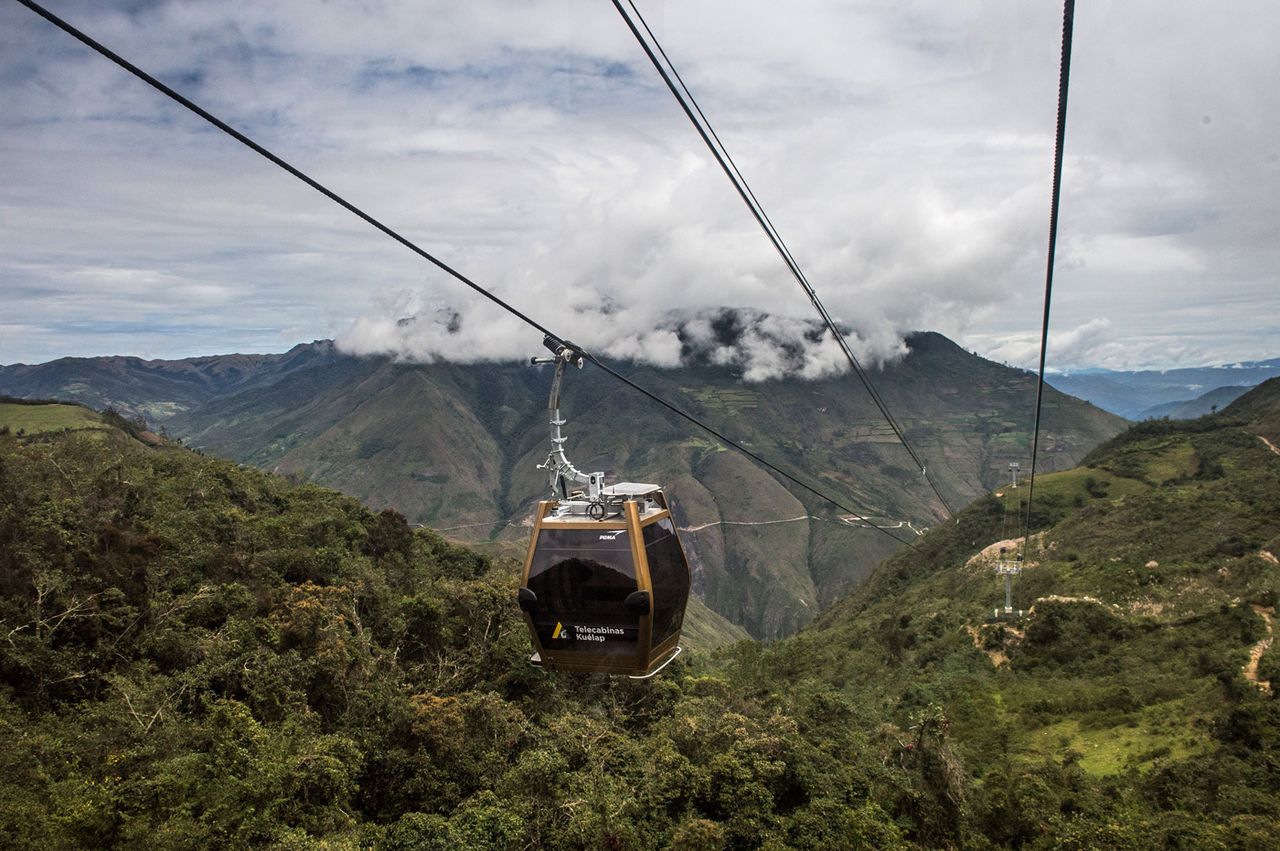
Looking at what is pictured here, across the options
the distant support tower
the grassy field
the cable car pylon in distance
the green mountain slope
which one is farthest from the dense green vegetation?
the grassy field

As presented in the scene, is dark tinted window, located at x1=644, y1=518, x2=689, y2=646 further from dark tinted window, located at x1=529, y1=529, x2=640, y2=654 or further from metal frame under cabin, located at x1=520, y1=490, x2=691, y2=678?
dark tinted window, located at x1=529, y1=529, x2=640, y2=654

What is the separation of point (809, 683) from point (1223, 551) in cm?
3706

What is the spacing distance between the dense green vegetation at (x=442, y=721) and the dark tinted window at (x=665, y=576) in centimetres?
757

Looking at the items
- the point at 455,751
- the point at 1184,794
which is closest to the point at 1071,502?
the point at 1184,794

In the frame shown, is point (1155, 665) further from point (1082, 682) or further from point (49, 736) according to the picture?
point (49, 736)

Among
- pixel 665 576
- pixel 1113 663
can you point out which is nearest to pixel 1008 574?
pixel 1113 663

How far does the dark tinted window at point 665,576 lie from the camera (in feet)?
44.6

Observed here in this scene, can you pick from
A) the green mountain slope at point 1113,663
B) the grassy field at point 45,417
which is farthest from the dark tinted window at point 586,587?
the grassy field at point 45,417

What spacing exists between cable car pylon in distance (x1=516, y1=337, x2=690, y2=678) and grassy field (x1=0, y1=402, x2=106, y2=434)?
318ft

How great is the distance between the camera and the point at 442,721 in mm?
22578

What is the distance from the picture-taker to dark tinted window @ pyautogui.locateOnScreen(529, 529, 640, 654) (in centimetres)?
1312

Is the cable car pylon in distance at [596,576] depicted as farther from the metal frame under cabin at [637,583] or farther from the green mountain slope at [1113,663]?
the green mountain slope at [1113,663]

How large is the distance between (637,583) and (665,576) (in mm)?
1210

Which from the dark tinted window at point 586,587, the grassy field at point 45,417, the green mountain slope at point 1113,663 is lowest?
the green mountain slope at point 1113,663
